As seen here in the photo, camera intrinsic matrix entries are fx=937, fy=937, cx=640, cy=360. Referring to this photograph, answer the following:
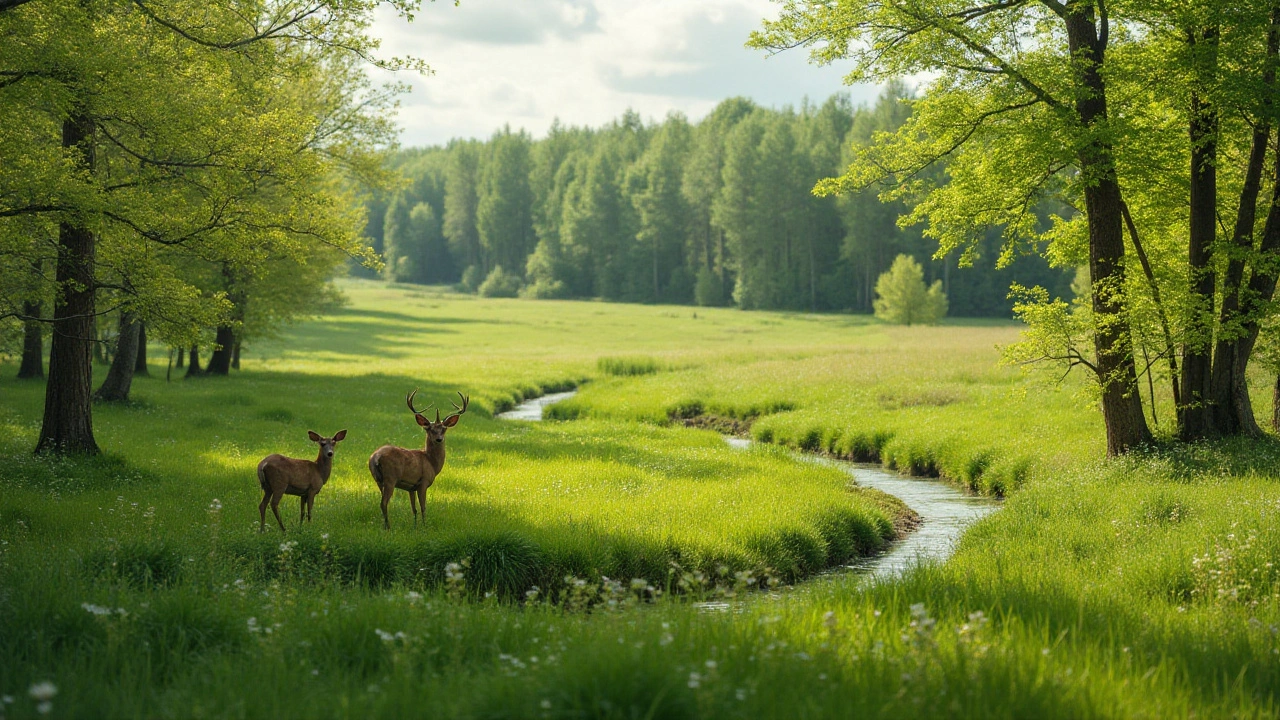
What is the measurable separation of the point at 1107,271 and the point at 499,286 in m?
111

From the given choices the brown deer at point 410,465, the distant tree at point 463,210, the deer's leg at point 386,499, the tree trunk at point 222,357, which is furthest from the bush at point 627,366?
the distant tree at point 463,210

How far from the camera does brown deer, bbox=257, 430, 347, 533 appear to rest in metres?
11.1

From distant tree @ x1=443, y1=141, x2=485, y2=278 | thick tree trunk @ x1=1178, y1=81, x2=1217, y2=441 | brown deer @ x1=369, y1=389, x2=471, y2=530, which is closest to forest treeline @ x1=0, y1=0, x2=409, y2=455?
brown deer @ x1=369, y1=389, x2=471, y2=530

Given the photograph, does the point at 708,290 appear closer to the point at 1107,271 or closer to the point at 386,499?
the point at 1107,271

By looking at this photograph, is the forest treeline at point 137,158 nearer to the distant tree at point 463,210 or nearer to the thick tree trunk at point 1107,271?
the thick tree trunk at point 1107,271

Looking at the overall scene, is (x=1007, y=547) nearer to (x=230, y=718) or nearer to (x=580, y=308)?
(x=230, y=718)

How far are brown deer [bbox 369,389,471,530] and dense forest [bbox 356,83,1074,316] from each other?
251ft

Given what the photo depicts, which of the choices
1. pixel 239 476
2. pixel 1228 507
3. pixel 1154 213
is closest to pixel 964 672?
pixel 1228 507

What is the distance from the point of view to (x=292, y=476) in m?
11.3

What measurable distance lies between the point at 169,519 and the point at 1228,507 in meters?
13.6

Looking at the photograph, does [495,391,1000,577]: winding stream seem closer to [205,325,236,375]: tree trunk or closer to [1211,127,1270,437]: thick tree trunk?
[1211,127,1270,437]: thick tree trunk

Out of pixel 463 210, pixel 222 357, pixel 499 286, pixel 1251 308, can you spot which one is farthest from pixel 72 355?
pixel 463 210

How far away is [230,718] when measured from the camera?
5.13 m

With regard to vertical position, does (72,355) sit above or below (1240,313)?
below
